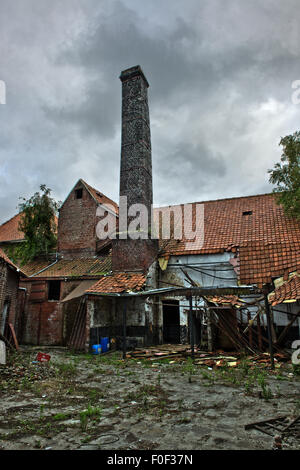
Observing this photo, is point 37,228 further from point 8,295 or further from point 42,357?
point 42,357

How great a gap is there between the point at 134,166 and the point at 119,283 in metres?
6.27

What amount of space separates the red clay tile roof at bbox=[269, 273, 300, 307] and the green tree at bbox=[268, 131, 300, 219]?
15.0ft

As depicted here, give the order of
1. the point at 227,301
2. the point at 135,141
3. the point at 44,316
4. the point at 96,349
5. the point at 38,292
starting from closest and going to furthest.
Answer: the point at 96,349 < the point at 227,301 < the point at 135,141 < the point at 44,316 < the point at 38,292

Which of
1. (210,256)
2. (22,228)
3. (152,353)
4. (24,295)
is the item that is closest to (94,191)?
(22,228)

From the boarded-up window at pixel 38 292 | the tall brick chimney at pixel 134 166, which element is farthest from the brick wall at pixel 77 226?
the tall brick chimney at pixel 134 166

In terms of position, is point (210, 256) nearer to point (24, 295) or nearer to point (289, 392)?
point (289, 392)

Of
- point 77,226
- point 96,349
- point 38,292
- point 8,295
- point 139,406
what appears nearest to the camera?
point 139,406

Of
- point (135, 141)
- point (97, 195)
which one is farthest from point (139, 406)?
point (97, 195)

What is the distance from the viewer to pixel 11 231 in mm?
23641

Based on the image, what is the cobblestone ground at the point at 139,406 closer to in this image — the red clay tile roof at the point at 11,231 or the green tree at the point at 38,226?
the green tree at the point at 38,226

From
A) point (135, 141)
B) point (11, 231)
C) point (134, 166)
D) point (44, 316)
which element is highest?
point (135, 141)

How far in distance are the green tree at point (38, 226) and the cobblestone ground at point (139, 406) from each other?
12007mm

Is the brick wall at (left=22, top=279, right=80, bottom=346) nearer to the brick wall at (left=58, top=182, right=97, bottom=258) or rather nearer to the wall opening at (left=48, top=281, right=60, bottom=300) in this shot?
the wall opening at (left=48, top=281, right=60, bottom=300)

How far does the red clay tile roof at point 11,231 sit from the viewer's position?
22.6 metres
